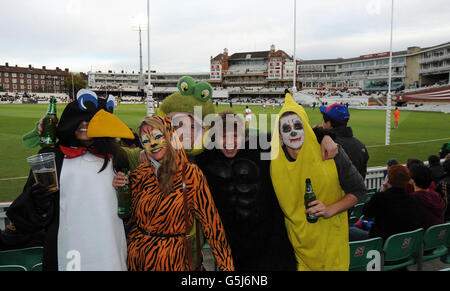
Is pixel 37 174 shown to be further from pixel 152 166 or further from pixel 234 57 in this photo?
pixel 234 57

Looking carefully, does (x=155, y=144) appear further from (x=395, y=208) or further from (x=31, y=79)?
(x=31, y=79)

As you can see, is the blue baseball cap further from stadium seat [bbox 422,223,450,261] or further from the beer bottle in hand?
the beer bottle in hand

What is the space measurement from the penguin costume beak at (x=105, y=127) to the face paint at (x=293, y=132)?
3.80 ft

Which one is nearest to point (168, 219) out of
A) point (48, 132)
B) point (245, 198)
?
point (245, 198)

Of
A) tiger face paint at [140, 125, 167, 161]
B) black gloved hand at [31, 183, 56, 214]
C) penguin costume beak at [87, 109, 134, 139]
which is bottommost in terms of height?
black gloved hand at [31, 183, 56, 214]

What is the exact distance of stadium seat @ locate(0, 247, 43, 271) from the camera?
9.46ft

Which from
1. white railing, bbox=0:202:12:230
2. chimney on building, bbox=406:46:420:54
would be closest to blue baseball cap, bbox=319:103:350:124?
white railing, bbox=0:202:12:230

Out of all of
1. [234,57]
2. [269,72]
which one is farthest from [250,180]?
[234,57]

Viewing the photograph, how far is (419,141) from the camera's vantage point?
17.4 m

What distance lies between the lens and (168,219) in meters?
2.10

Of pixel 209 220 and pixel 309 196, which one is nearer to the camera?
pixel 209 220

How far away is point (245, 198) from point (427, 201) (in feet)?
8.35

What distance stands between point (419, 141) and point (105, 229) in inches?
747

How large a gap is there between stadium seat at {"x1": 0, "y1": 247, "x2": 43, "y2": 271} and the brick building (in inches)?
4835
